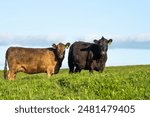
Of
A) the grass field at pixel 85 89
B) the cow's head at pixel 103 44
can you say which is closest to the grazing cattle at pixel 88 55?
the cow's head at pixel 103 44

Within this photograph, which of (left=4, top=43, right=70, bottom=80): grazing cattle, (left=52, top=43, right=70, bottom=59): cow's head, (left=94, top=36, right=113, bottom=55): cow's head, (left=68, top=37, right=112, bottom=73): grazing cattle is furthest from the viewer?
(left=68, top=37, right=112, bottom=73): grazing cattle

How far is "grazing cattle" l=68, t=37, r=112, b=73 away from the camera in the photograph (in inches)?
1136

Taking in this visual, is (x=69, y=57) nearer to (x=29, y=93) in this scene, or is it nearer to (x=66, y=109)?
(x=29, y=93)

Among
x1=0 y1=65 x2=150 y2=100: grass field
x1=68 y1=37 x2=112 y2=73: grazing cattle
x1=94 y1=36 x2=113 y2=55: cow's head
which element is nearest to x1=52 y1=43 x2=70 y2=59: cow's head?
x1=68 y1=37 x2=112 y2=73: grazing cattle

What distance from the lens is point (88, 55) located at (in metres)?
30.0

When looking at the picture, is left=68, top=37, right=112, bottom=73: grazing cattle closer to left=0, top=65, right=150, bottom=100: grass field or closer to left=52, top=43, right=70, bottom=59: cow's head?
left=52, top=43, right=70, bottom=59: cow's head

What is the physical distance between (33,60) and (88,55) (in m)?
3.89

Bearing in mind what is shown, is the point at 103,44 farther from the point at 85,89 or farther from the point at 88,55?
the point at 85,89

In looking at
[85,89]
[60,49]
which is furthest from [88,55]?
[85,89]

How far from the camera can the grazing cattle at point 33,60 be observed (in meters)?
27.9

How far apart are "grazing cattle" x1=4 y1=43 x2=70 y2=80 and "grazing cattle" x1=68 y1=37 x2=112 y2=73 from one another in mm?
2007

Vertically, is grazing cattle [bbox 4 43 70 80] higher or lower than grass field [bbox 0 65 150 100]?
lower

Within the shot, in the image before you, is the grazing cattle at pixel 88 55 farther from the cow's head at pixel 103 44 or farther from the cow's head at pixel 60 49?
the cow's head at pixel 60 49

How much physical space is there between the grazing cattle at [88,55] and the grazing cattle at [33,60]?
6.58 feet
